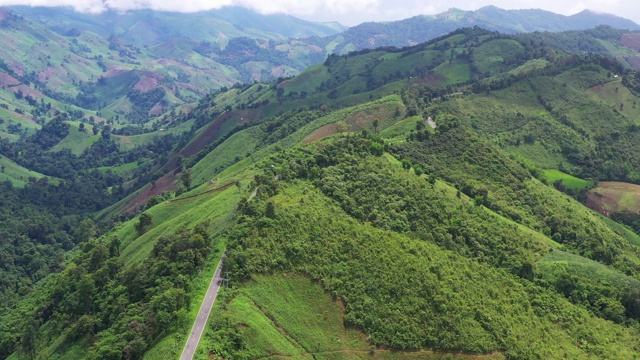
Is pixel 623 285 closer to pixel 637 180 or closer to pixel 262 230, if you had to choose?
pixel 262 230

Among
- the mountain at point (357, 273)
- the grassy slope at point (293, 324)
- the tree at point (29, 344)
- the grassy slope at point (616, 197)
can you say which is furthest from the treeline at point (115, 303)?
the grassy slope at point (616, 197)

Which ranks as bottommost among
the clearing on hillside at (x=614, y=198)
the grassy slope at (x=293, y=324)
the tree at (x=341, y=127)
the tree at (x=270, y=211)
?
the clearing on hillside at (x=614, y=198)

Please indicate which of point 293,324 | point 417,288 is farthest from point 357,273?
point 293,324

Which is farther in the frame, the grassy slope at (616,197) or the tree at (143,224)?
the grassy slope at (616,197)

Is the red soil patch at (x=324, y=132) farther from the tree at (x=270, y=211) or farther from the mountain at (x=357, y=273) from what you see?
the tree at (x=270, y=211)

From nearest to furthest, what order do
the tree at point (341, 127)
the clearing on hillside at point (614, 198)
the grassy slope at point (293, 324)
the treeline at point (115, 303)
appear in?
the grassy slope at point (293, 324), the treeline at point (115, 303), the clearing on hillside at point (614, 198), the tree at point (341, 127)

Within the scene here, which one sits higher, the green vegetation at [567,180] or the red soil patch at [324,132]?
the red soil patch at [324,132]

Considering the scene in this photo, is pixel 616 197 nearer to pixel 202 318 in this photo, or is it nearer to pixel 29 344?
pixel 202 318

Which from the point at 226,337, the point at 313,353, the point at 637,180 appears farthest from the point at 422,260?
the point at 637,180

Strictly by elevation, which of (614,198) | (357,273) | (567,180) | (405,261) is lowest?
(614,198)
